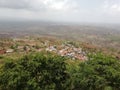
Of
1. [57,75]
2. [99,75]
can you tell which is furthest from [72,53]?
[99,75]

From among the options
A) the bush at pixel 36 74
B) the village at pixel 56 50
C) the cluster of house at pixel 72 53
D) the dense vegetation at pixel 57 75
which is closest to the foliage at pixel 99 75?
the dense vegetation at pixel 57 75

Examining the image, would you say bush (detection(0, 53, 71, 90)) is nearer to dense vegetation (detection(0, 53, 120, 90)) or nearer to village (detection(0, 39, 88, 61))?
dense vegetation (detection(0, 53, 120, 90))

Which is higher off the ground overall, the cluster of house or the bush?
the bush

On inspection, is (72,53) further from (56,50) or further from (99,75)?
(99,75)

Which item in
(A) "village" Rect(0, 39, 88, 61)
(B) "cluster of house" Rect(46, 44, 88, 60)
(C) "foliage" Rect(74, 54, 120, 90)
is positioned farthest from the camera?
(A) "village" Rect(0, 39, 88, 61)

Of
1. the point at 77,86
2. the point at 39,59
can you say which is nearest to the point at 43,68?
the point at 39,59

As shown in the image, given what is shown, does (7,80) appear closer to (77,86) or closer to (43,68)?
(43,68)

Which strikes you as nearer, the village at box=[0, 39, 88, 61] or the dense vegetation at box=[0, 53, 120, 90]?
the dense vegetation at box=[0, 53, 120, 90]

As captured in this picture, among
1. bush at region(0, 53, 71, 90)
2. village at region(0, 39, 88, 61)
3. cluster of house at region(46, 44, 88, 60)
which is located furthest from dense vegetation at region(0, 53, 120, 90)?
cluster of house at region(46, 44, 88, 60)
